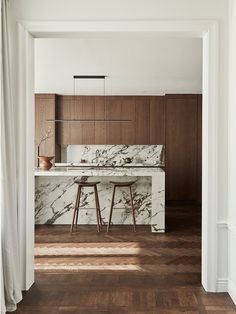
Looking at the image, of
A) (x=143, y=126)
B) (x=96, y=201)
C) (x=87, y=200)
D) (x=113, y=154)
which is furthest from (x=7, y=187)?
(x=113, y=154)

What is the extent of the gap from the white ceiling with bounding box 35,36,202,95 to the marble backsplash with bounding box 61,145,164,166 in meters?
1.38

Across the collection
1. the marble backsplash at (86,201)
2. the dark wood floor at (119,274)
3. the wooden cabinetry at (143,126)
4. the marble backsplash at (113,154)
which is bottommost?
the dark wood floor at (119,274)

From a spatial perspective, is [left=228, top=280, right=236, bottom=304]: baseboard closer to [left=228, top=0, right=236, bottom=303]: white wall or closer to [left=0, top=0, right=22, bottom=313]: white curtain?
[left=228, top=0, right=236, bottom=303]: white wall

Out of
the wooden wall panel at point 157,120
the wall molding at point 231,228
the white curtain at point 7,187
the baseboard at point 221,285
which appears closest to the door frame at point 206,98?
the baseboard at point 221,285

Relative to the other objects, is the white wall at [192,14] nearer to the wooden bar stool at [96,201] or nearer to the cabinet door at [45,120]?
the wooden bar stool at [96,201]

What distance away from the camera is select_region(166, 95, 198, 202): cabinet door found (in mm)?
8992

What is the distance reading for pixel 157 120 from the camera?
914 cm

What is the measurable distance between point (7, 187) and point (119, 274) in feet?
5.19

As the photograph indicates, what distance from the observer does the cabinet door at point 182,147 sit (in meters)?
8.99

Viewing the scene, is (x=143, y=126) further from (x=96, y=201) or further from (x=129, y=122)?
(x=96, y=201)

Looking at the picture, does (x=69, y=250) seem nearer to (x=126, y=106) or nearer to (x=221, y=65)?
(x=221, y=65)

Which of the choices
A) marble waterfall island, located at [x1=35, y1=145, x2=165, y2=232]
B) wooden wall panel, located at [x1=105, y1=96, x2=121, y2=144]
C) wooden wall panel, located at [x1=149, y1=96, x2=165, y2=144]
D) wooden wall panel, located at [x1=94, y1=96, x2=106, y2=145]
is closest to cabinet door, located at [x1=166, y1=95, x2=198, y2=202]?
wooden wall panel, located at [x1=149, y1=96, x2=165, y2=144]

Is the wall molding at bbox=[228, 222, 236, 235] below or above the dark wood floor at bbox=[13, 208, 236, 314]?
above

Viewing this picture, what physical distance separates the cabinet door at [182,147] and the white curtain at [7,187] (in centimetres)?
603
